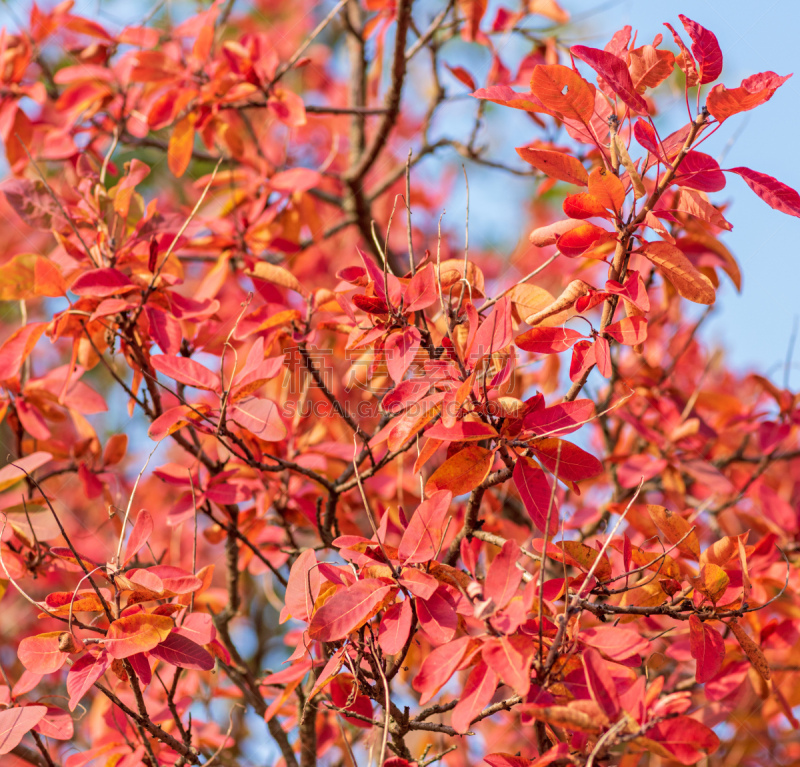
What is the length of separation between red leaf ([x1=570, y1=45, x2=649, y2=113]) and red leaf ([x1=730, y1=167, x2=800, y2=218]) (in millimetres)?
176

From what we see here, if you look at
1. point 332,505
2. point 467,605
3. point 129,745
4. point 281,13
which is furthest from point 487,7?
point 281,13

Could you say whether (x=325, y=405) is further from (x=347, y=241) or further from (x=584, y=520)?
(x=347, y=241)

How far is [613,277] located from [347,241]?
2373 mm

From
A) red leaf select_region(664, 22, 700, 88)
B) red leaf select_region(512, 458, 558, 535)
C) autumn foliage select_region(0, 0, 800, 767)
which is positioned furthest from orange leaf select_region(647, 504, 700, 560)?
red leaf select_region(664, 22, 700, 88)

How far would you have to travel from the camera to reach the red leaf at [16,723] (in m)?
0.98

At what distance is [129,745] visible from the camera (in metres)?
1.20

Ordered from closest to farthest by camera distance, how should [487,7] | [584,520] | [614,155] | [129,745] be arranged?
[614,155], [129,745], [584,520], [487,7]

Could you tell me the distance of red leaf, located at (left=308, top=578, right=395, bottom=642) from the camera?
94 centimetres

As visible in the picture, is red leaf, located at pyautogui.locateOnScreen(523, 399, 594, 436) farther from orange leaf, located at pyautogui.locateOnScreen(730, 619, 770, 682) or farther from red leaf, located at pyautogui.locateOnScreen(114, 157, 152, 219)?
red leaf, located at pyautogui.locateOnScreen(114, 157, 152, 219)

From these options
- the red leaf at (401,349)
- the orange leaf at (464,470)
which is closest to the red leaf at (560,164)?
the red leaf at (401,349)

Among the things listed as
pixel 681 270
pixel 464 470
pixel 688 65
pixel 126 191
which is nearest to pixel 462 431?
pixel 464 470

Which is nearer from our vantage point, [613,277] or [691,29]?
[691,29]

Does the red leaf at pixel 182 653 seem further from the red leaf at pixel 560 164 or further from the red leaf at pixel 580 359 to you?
the red leaf at pixel 560 164

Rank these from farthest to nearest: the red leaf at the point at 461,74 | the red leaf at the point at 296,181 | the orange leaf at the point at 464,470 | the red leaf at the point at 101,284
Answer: the red leaf at the point at 461,74 → the red leaf at the point at 296,181 → the red leaf at the point at 101,284 → the orange leaf at the point at 464,470
